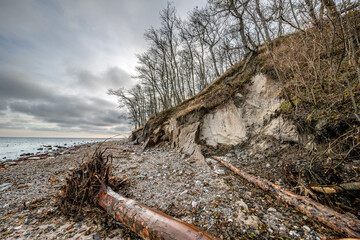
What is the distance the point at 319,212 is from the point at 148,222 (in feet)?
9.60

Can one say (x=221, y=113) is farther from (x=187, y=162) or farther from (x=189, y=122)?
(x=187, y=162)

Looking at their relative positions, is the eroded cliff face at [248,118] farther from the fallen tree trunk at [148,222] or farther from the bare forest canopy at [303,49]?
the fallen tree trunk at [148,222]

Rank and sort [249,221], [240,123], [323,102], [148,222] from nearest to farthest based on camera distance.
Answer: [148,222] < [249,221] < [323,102] < [240,123]

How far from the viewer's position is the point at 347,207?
8.14 feet

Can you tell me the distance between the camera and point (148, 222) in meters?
2.10

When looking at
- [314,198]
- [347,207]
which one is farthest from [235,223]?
[347,207]

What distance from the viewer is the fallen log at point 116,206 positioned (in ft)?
6.04

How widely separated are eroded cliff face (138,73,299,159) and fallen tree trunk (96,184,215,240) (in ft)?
13.8

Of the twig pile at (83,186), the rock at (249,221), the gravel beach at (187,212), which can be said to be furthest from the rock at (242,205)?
the twig pile at (83,186)

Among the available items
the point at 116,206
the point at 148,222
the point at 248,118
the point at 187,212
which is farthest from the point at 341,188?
the point at 116,206

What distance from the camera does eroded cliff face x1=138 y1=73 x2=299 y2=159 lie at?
539cm

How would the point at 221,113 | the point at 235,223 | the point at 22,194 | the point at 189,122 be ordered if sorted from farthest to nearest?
the point at 189,122 → the point at 221,113 → the point at 22,194 → the point at 235,223

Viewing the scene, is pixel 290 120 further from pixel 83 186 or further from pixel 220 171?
pixel 83 186

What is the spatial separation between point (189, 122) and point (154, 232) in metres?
6.49
